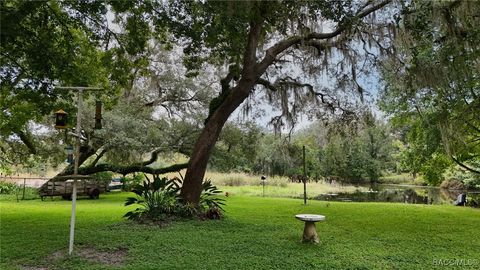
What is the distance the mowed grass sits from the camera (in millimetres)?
4391

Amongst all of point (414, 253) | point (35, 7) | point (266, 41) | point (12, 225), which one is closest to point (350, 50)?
point (266, 41)

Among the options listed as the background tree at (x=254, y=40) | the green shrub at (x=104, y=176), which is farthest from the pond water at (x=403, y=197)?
the green shrub at (x=104, y=176)

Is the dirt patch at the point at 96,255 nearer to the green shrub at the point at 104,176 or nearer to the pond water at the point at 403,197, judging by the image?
the green shrub at the point at 104,176

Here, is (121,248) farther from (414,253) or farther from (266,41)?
(266,41)

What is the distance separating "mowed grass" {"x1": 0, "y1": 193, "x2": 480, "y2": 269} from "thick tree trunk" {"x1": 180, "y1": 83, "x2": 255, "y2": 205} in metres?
0.84

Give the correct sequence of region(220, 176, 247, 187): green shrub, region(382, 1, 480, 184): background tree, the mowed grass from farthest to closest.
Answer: region(220, 176, 247, 187): green shrub → region(382, 1, 480, 184): background tree → the mowed grass

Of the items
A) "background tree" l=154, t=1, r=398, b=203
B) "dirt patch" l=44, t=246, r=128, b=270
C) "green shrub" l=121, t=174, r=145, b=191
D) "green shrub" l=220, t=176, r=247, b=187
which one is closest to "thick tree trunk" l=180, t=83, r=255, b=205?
"background tree" l=154, t=1, r=398, b=203

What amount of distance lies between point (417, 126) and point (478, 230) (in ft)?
17.8

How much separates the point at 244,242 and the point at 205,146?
2899 millimetres

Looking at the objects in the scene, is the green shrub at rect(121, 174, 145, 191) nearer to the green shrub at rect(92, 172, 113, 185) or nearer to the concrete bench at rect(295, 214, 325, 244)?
the green shrub at rect(92, 172, 113, 185)

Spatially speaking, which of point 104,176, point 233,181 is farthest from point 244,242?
point 233,181

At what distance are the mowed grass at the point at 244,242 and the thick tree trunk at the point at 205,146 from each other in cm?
84

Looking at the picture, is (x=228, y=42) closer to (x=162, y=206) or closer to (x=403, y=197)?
(x=162, y=206)

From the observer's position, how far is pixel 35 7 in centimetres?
573
